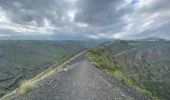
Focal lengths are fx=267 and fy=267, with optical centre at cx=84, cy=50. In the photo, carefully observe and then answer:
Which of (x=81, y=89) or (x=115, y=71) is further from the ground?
(x=81, y=89)

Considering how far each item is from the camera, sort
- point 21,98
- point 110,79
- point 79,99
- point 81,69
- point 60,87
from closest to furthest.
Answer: point 79,99, point 21,98, point 60,87, point 110,79, point 81,69

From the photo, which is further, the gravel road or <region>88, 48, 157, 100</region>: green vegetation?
<region>88, 48, 157, 100</region>: green vegetation

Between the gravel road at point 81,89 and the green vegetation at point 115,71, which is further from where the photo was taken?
the green vegetation at point 115,71

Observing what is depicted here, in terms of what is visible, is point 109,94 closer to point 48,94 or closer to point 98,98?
point 98,98

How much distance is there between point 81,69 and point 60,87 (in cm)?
880

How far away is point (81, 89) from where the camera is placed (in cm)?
2180

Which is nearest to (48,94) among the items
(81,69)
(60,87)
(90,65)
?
(60,87)

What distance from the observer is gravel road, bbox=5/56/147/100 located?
2031 cm

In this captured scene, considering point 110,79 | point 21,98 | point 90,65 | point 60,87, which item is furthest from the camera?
point 90,65

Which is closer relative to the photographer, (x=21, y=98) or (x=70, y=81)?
(x=21, y=98)

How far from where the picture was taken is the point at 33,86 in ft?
78.1

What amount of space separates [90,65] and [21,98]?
14.2 meters

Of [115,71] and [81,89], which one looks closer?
[81,89]

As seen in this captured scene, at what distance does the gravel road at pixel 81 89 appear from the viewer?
20312 millimetres
